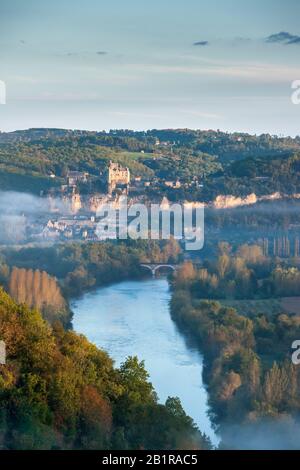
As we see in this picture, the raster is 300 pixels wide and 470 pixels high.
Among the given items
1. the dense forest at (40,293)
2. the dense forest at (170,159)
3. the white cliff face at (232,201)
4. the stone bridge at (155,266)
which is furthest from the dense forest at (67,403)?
the dense forest at (170,159)

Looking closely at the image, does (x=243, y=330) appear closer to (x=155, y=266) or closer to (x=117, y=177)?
(x=155, y=266)

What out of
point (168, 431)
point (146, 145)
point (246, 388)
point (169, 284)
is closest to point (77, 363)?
point (168, 431)

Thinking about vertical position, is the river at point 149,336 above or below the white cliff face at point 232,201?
below

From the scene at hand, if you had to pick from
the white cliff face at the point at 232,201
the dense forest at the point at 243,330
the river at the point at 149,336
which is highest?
the white cliff face at the point at 232,201

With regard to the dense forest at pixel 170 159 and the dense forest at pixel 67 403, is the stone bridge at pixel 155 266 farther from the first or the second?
the dense forest at pixel 67 403

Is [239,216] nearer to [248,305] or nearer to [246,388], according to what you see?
[248,305]

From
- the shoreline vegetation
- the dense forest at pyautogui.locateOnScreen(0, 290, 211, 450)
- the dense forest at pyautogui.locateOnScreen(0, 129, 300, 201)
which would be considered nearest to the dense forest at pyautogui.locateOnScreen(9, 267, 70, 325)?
the shoreline vegetation

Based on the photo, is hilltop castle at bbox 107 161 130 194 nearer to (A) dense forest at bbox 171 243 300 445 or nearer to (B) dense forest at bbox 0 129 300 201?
(B) dense forest at bbox 0 129 300 201
